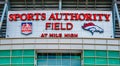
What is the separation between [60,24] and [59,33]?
1.27 m

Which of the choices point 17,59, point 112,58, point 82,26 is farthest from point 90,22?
point 17,59

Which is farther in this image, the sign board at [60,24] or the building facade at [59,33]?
the sign board at [60,24]

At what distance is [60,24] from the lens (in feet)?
226

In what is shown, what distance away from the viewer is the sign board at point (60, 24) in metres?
68.8

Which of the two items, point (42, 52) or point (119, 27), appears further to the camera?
point (119, 27)

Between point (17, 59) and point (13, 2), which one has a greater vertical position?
point (13, 2)

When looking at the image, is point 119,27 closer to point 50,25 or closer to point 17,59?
point 50,25

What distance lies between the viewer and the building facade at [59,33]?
2584 inches

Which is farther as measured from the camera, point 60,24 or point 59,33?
point 60,24

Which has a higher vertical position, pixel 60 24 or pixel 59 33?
pixel 60 24

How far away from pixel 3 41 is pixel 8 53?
5.63 feet

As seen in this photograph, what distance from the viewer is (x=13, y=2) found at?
7481 centimetres

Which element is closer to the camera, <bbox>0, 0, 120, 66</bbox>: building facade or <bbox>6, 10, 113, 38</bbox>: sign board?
<bbox>0, 0, 120, 66</bbox>: building facade

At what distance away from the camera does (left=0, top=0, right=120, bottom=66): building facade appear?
6562 cm
